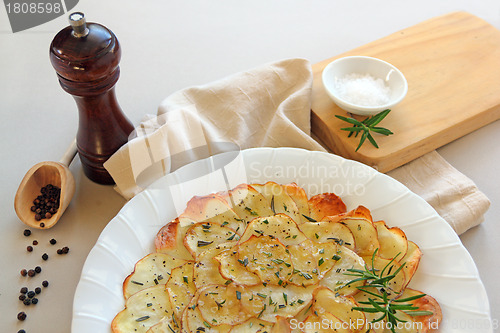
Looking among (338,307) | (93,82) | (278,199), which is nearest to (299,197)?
(278,199)

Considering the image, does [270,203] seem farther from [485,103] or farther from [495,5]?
[495,5]

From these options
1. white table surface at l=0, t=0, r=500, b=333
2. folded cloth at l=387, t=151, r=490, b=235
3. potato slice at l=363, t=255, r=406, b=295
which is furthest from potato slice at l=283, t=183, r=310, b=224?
white table surface at l=0, t=0, r=500, b=333

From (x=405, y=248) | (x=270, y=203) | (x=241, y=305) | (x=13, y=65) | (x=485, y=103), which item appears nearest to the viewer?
(x=241, y=305)

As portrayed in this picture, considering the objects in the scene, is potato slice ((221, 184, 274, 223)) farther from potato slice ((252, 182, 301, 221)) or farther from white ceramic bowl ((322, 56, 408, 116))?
white ceramic bowl ((322, 56, 408, 116))

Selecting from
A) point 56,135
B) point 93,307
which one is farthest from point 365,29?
point 93,307

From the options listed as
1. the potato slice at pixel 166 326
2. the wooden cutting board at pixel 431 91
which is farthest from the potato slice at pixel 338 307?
the wooden cutting board at pixel 431 91

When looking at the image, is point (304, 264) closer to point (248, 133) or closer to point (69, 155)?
point (248, 133)

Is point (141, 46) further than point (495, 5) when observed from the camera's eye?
No
